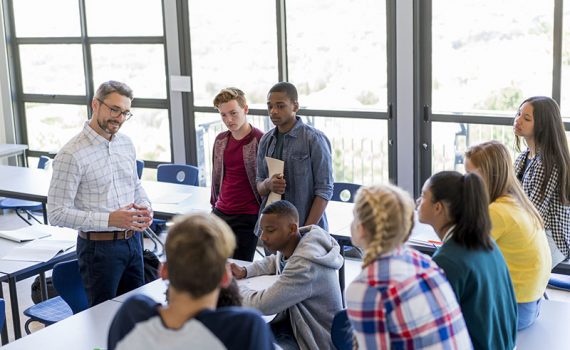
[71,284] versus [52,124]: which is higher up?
[52,124]

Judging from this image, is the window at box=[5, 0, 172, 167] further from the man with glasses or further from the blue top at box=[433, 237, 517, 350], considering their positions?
the blue top at box=[433, 237, 517, 350]

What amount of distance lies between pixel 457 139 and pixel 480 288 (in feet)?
12.0

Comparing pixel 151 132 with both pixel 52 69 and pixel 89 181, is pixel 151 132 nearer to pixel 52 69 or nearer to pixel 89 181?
pixel 52 69

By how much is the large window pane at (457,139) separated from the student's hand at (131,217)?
2903 mm

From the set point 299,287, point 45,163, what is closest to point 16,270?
point 299,287

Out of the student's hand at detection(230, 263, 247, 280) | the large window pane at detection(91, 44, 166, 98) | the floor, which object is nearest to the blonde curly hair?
the student's hand at detection(230, 263, 247, 280)

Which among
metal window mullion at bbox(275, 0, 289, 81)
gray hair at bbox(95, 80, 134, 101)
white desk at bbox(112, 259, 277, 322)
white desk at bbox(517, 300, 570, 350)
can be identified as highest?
metal window mullion at bbox(275, 0, 289, 81)

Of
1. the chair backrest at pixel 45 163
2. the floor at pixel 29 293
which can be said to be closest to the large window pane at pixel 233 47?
the chair backrest at pixel 45 163

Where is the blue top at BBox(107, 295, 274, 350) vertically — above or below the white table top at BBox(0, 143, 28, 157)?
above

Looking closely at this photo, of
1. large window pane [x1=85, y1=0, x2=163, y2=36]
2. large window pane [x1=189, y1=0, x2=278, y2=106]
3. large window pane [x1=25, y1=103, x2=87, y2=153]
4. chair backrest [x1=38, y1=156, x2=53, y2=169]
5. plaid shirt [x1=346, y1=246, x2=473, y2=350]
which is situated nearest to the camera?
plaid shirt [x1=346, y1=246, x2=473, y2=350]

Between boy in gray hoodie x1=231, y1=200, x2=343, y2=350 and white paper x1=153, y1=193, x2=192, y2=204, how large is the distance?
2170mm

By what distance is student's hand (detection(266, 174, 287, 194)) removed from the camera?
3.89 m

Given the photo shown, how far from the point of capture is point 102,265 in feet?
11.5

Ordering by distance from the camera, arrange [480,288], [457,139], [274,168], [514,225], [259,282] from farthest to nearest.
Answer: [457,139] → [274,168] → [259,282] → [514,225] → [480,288]
